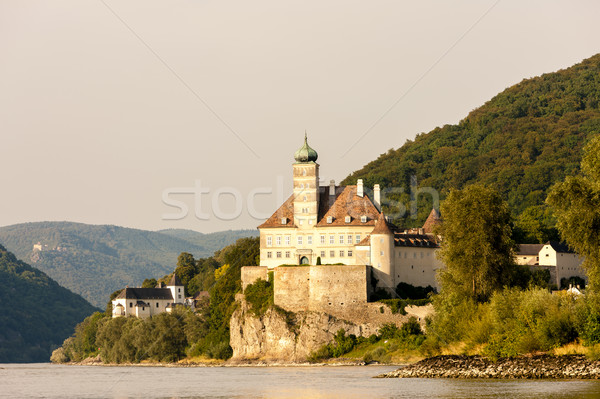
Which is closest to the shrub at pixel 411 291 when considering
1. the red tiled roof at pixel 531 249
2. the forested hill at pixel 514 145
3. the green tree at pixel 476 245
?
the red tiled roof at pixel 531 249

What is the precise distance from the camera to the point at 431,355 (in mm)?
61125

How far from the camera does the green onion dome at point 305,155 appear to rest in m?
82.4

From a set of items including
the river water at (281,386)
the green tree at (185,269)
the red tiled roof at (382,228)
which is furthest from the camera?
the green tree at (185,269)

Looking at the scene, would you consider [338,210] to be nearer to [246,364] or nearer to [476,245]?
[246,364]

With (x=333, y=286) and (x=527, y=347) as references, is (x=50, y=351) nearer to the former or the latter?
(x=333, y=286)

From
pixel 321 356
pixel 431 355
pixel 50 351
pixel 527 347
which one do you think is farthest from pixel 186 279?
pixel 527 347

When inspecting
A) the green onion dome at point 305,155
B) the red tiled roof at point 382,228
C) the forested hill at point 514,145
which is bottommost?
the red tiled roof at point 382,228

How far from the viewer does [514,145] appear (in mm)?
136000

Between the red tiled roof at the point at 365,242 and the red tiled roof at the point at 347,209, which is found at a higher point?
the red tiled roof at the point at 347,209

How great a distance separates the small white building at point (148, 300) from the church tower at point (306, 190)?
41.3 metres

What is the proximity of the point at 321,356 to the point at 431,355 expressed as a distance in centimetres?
1861

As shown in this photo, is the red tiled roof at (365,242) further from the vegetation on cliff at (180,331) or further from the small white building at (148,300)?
the small white building at (148,300)

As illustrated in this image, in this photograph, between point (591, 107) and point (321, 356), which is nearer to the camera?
point (321, 356)

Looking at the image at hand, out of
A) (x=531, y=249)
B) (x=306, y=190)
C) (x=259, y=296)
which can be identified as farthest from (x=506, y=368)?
(x=531, y=249)
